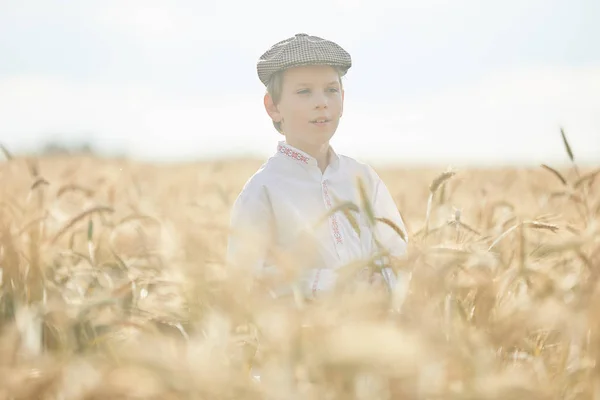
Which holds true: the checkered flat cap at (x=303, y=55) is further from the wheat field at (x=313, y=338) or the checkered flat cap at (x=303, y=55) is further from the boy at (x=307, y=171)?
the wheat field at (x=313, y=338)

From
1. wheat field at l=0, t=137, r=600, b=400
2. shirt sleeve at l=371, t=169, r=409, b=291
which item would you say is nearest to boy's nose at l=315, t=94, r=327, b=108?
shirt sleeve at l=371, t=169, r=409, b=291

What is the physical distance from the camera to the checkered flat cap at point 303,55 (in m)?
1.92

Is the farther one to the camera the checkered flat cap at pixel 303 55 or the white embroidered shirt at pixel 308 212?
the checkered flat cap at pixel 303 55

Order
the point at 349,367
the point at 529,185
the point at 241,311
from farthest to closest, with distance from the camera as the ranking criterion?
the point at 529,185 < the point at 241,311 < the point at 349,367

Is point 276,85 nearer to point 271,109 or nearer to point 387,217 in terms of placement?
point 271,109

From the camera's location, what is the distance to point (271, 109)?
2.07m

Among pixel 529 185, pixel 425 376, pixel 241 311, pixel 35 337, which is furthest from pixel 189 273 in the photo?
pixel 529 185

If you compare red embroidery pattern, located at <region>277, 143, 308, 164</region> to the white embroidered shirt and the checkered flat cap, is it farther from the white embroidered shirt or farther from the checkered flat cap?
the checkered flat cap

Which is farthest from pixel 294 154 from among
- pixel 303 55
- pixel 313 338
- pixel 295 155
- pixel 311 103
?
pixel 313 338

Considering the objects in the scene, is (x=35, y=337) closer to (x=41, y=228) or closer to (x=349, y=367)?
(x=349, y=367)

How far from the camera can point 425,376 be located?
2.41 ft

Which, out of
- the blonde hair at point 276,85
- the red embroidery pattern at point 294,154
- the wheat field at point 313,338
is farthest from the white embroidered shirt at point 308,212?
the wheat field at point 313,338

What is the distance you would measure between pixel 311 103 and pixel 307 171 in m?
0.20

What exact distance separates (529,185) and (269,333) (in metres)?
4.58
